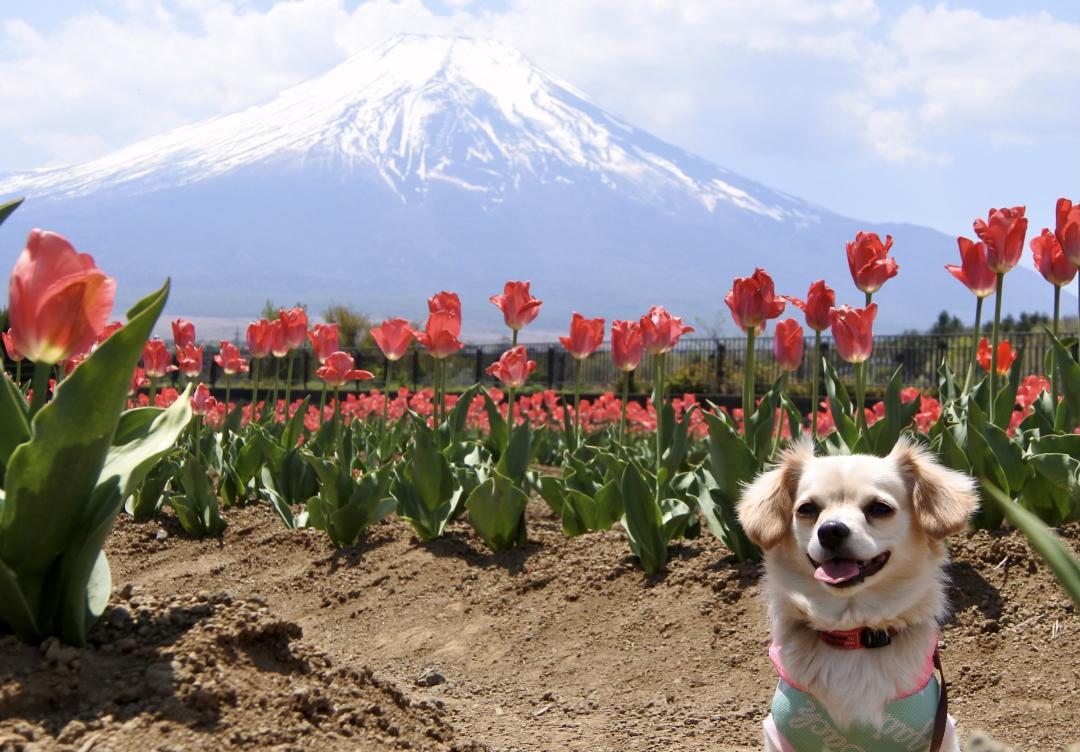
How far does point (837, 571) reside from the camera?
280 centimetres

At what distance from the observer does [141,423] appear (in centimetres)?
285

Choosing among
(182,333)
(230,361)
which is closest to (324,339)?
(182,333)

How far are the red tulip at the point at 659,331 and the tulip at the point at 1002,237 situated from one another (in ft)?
4.96

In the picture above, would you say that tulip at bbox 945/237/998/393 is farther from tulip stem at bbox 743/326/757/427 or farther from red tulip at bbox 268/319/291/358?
red tulip at bbox 268/319/291/358

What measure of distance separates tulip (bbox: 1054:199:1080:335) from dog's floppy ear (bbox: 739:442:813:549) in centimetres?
248

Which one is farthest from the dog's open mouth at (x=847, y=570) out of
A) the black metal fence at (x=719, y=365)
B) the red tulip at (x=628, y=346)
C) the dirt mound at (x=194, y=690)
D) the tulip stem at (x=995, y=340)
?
the black metal fence at (x=719, y=365)

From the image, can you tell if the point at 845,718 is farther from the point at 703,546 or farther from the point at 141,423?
the point at 703,546

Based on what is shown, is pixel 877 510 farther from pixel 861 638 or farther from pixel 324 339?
pixel 324 339

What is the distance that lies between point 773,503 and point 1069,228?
8.87ft

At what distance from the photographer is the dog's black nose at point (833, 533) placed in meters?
2.76

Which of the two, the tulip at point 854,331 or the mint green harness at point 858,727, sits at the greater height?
the tulip at point 854,331

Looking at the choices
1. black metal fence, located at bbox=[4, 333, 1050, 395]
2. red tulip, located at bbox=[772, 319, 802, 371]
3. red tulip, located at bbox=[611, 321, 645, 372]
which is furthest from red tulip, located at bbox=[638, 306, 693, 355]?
black metal fence, located at bbox=[4, 333, 1050, 395]

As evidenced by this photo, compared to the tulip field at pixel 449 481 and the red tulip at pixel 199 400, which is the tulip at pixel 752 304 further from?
the red tulip at pixel 199 400

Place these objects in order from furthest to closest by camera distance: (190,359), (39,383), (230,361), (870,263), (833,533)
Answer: (230,361) → (190,359) → (870,263) → (833,533) → (39,383)
